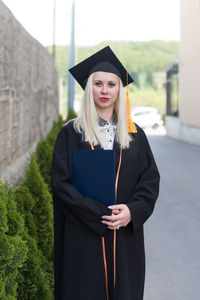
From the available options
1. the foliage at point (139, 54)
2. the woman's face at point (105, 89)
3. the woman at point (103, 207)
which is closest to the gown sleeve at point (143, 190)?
the woman at point (103, 207)

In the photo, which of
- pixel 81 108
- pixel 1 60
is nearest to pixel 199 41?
pixel 1 60

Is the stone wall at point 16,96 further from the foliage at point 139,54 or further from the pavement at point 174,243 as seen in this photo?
the foliage at point 139,54

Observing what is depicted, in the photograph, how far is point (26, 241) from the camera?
121 inches

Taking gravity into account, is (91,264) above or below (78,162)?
below

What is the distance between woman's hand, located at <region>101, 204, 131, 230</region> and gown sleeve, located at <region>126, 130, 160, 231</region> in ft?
0.14

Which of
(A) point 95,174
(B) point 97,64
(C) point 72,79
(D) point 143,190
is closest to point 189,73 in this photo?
(C) point 72,79

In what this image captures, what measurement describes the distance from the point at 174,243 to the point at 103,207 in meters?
3.63

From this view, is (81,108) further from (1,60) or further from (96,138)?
(1,60)

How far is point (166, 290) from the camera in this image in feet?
16.0

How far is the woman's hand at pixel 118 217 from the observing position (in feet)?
9.69

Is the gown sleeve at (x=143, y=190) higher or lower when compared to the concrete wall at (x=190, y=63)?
lower

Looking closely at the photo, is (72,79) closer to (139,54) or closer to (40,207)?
(40,207)

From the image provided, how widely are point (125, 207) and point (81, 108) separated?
0.63m

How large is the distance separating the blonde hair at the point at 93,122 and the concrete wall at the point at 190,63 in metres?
19.3
